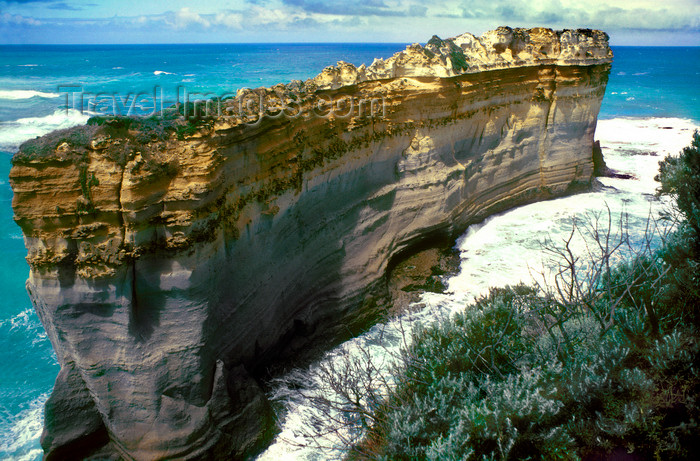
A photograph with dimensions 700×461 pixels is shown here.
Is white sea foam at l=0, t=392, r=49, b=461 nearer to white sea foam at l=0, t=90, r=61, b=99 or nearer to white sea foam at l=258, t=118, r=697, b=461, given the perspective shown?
white sea foam at l=258, t=118, r=697, b=461

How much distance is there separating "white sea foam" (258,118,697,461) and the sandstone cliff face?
580mm

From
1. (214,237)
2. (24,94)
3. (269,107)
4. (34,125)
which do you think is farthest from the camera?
(24,94)

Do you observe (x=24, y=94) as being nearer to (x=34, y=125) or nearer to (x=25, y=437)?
(x=34, y=125)

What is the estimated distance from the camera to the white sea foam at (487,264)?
7.63 meters

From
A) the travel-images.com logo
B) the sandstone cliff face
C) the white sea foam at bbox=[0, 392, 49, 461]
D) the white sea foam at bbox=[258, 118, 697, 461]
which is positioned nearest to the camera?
the sandstone cliff face

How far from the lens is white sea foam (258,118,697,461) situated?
7.63 meters

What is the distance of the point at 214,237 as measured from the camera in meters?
6.82

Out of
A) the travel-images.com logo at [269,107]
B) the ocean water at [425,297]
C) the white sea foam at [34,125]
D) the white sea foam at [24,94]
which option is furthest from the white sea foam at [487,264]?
the white sea foam at [24,94]

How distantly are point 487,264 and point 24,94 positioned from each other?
42.0 meters

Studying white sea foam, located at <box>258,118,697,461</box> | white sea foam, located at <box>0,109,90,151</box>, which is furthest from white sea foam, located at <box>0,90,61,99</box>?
white sea foam, located at <box>258,118,697,461</box>

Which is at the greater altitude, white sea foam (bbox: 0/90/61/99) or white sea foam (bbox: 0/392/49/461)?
white sea foam (bbox: 0/90/61/99)

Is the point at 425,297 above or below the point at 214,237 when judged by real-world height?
below

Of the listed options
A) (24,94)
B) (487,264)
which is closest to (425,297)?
(487,264)

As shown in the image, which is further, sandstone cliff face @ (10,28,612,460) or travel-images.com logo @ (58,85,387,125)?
travel-images.com logo @ (58,85,387,125)
